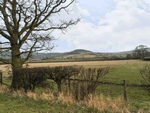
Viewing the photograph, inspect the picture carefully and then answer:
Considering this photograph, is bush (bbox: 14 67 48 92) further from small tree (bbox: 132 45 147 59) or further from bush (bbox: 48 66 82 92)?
small tree (bbox: 132 45 147 59)

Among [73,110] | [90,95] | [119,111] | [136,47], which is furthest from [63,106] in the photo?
[136,47]

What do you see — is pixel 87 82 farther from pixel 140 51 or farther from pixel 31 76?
pixel 140 51

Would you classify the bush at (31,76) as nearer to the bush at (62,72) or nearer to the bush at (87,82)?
the bush at (62,72)

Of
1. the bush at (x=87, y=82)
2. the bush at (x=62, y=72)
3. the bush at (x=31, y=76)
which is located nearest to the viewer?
the bush at (x=87, y=82)

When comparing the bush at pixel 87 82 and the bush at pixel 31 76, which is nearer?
the bush at pixel 87 82

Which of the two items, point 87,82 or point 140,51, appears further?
point 140,51

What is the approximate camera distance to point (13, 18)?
1060 centimetres

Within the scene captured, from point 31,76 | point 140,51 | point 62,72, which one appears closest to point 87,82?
point 62,72

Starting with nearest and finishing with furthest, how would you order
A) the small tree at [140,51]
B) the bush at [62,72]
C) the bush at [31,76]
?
the bush at [62,72] → the bush at [31,76] → the small tree at [140,51]

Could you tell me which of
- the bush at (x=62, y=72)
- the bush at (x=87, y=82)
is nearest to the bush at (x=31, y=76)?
the bush at (x=62, y=72)

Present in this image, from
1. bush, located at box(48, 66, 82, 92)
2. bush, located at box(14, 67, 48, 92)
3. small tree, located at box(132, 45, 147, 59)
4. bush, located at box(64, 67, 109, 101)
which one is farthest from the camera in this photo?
small tree, located at box(132, 45, 147, 59)

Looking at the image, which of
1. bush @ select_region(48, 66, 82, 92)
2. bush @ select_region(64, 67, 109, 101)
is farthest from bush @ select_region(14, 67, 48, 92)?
bush @ select_region(64, 67, 109, 101)

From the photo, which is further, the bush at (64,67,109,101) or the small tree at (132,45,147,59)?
the small tree at (132,45,147,59)

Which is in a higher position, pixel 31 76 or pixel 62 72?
pixel 62 72
